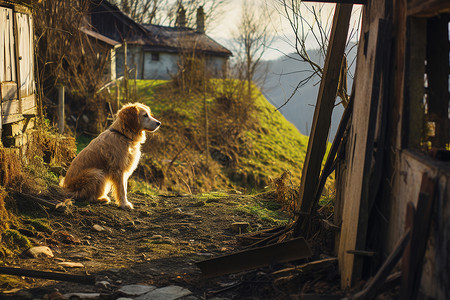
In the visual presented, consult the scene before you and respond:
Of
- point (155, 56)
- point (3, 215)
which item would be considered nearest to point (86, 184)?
point (3, 215)

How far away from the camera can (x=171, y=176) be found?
57.0 ft

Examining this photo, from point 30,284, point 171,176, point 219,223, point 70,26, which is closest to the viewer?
point 30,284

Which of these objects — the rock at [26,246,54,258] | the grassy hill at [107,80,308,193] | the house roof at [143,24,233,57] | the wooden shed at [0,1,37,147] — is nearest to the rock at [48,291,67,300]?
the rock at [26,246,54,258]

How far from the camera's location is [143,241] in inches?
264

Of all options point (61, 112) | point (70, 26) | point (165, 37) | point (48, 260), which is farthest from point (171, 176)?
point (165, 37)

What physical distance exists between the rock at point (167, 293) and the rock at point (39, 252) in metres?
1.65

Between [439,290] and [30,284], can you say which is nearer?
[439,290]

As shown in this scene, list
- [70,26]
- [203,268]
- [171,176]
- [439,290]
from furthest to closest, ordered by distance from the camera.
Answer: [171,176] → [70,26] → [203,268] → [439,290]

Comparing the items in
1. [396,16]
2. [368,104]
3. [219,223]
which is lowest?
[219,223]

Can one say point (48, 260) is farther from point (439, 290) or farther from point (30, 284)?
point (439, 290)

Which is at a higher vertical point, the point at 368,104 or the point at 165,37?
the point at 165,37

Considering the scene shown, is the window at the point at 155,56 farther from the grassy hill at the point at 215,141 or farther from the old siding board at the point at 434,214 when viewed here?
the old siding board at the point at 434,214

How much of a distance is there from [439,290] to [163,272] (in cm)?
321

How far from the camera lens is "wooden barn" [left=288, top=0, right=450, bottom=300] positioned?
3.04m
